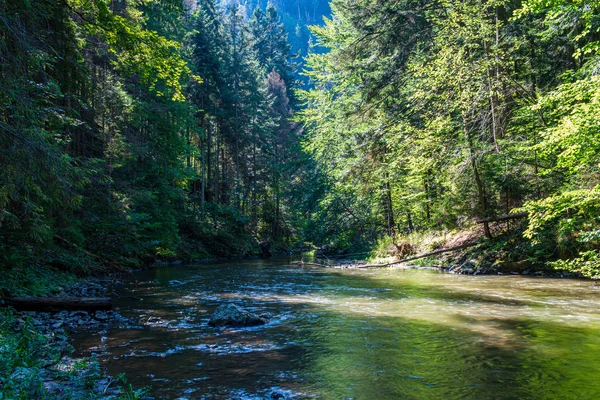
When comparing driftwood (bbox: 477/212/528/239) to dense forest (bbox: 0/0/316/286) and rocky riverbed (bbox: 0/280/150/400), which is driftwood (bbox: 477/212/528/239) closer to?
dense forest (bbox: 0/0/316/286)

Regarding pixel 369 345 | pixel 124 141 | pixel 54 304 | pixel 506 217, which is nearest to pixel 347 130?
pixel 506 217

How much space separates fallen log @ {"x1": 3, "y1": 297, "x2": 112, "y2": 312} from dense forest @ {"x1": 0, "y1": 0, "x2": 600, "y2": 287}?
35.5 inches

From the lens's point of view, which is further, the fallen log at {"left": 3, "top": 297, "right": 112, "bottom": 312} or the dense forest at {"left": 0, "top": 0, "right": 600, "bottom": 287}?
the dense forest at {"left": 0, "top": 0, "right": 600, "bottom": 287}

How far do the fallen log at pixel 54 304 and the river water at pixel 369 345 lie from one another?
63 cm

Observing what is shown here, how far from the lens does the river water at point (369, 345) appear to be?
5.06 meters

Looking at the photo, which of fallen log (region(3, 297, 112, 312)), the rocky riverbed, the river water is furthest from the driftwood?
the rocky riverbed

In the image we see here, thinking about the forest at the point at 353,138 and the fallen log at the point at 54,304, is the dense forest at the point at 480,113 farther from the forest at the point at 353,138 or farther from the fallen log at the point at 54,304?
the fallen log at the point at 54,304

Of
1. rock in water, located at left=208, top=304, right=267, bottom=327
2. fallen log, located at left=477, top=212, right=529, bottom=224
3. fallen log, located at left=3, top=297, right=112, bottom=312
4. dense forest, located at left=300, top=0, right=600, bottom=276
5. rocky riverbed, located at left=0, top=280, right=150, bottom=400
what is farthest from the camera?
fallen log, located at left=477, top=212, right=529, bottom=224

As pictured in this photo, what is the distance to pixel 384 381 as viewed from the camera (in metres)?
5.28

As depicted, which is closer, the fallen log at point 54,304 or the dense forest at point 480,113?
the fallen log at point 54,304

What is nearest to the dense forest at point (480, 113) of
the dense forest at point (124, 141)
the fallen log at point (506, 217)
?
the fallen log at point (506, 217)

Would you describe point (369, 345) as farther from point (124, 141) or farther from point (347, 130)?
point (347, 130)

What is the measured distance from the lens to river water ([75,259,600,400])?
5.06 metres

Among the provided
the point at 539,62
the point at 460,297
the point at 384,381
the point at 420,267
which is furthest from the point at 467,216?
the point at 384,381
